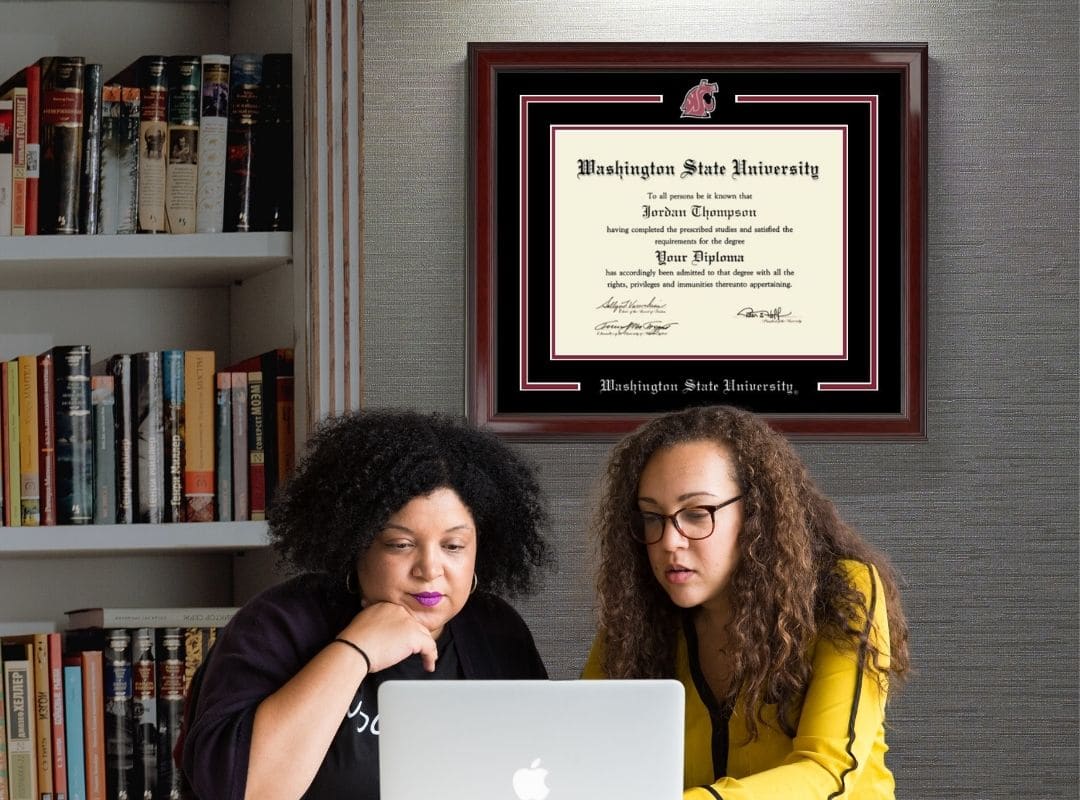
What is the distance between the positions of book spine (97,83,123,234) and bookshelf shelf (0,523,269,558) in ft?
1.71

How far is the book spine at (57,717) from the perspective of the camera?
7.39ft

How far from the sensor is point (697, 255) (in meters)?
2.30

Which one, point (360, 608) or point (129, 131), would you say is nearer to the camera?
point (360, 608)

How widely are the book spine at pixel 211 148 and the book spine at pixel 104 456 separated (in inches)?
13.3

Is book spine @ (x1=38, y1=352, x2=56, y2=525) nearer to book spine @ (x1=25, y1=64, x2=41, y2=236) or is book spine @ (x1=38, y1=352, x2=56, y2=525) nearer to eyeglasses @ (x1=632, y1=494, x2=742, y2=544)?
book spine @ (x1=25, y1=64, x2=41, y2=236)

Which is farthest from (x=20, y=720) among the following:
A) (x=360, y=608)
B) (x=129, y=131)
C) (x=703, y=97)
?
(x=703, y=97)

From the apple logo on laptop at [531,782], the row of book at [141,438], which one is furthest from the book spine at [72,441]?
the apple logo on laptop at [531,782]

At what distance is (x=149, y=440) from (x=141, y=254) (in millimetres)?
322

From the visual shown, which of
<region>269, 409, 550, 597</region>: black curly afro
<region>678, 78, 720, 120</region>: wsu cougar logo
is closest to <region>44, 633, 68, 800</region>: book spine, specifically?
<region>269, 409, 550, 597</region>: black curly afro

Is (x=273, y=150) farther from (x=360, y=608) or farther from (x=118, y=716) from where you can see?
(x=118, y=716)

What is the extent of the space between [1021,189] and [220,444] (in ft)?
4.84

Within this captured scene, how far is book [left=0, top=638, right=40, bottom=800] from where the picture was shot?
225cm
